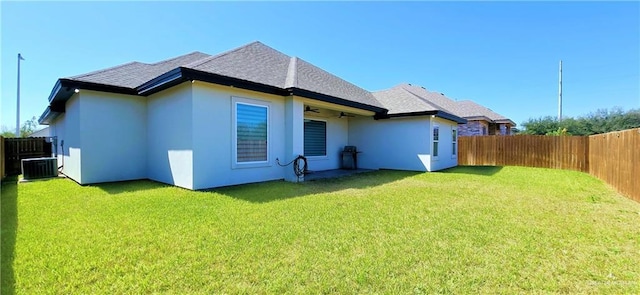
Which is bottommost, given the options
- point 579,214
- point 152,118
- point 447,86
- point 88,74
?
point 579,214

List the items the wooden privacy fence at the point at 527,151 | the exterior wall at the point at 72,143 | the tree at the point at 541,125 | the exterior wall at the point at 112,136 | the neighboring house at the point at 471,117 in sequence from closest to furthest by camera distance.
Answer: the exterior wall at the point at 112,136, the exterior wall at the point at 72,143, the wooden privacy fence at the point at 527,151, the neighboring house at the point at 471,117, the tree at the point at 541,125

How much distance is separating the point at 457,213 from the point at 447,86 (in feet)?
84.6

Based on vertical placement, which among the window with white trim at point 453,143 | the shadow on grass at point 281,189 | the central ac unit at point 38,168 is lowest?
the shadow on grass at point 281,189

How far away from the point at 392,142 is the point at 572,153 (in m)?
9.48

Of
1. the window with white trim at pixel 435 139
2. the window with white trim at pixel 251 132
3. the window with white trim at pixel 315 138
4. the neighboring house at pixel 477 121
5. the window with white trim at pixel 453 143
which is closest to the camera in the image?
the window with white trim at pixel 251 132

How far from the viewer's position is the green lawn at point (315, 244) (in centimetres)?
251

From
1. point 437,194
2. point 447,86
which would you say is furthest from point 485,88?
point 437,194

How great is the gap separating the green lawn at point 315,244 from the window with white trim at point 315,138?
213 inches

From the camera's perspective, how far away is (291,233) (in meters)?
3.84

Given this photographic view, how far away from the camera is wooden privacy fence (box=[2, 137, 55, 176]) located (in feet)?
38.3

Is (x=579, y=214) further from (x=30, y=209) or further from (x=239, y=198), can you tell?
(x=30, y=209)

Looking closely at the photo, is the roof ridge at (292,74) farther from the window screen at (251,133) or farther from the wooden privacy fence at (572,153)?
the wooden privacy fence at (572,153)

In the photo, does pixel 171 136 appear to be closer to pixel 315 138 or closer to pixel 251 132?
pixel 251 132

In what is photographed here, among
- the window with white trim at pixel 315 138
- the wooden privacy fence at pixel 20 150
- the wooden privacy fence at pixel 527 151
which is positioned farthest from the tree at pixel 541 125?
the wooden privacy fence at pixel 20 150
